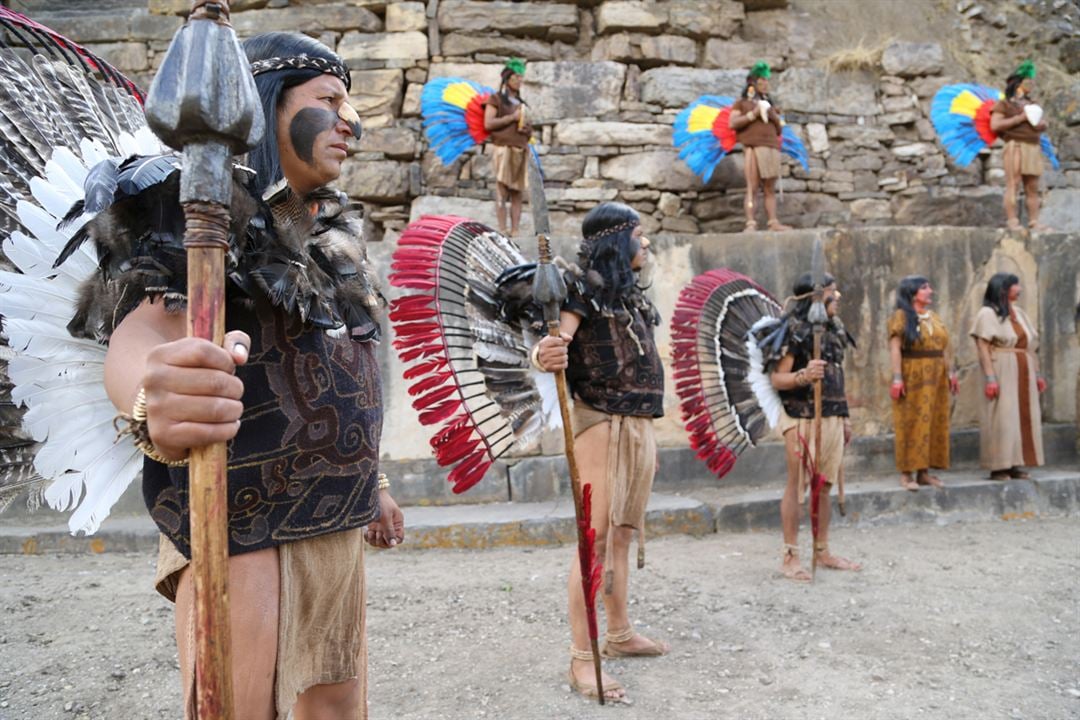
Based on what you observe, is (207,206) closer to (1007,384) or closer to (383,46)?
(1007,384)

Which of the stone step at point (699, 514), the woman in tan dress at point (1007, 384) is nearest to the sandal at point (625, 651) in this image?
the stone step at point (699, 514)

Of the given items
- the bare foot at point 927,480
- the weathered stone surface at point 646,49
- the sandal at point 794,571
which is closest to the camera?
the sandal at point 794,571

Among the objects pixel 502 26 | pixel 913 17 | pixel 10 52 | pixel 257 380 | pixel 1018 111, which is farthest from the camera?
pixel 913 17

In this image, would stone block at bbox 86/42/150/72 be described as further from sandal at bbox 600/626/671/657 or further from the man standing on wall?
sandal at bbox 600/626/671/657

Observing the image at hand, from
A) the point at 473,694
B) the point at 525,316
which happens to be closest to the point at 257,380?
the point at 525,316

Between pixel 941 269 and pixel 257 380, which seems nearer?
pixel 257 380

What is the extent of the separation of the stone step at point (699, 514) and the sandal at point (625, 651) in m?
1.98

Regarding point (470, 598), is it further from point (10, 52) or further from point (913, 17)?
point (913, 17)

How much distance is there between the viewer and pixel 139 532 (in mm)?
5418

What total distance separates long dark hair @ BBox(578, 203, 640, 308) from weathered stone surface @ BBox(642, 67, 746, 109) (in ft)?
20.7

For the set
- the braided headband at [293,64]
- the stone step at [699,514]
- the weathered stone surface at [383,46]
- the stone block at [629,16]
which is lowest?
the stone step at [699,514]

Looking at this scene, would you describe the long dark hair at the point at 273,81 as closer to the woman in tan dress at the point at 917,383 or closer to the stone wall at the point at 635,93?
the woman in tan dress at the point at 917,383

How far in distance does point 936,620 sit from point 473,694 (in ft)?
8.28

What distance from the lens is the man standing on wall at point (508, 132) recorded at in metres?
7.62
